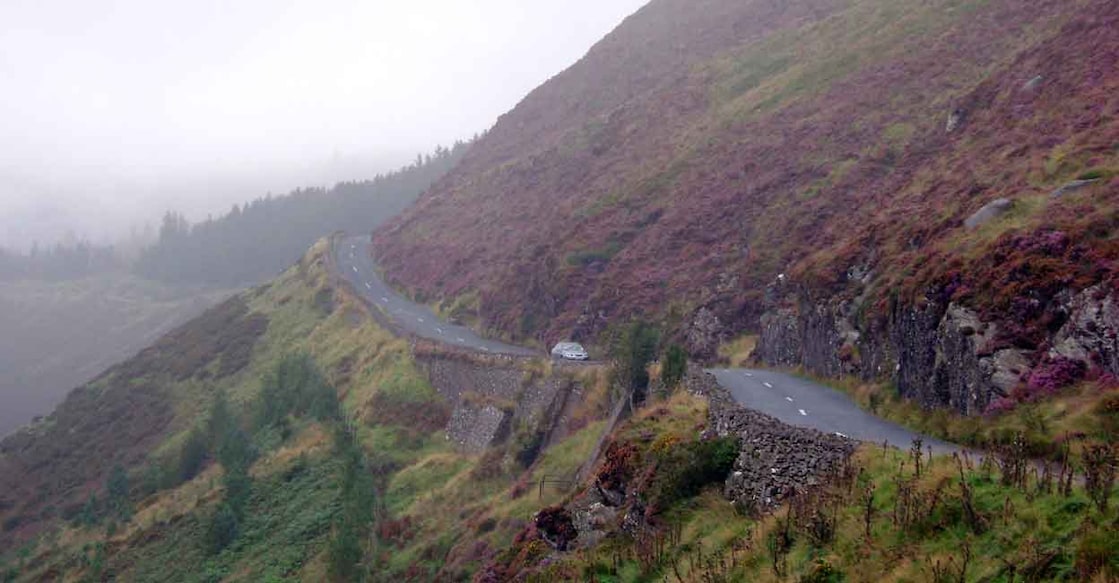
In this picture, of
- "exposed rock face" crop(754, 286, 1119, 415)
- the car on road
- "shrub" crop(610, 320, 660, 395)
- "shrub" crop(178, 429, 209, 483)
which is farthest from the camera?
"shrub" crop(178, 429, 209, 483)

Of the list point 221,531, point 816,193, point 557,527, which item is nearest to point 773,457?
point 557,527

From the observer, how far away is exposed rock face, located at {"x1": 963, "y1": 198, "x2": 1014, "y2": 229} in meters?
18.4

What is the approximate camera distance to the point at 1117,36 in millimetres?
25250

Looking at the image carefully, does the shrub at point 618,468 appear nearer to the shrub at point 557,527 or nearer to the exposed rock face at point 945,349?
the shrub at point 557,527

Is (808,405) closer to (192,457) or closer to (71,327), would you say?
(192,457)

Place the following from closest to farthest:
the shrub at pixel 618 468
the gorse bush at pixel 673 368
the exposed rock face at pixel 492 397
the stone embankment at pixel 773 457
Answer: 1. the stone embankment at pixel 773 457
2. the shrub at pixel 618 468
3. the gorse bush at pixel 673 368
4. the exposed rock face at pixel 492 397

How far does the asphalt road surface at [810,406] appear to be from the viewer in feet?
48.0

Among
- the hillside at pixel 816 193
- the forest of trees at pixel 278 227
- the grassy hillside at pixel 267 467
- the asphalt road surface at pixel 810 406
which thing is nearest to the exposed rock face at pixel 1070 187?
the hillside at pixel 816 193

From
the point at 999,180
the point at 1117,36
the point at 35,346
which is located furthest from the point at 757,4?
the point at 35,346

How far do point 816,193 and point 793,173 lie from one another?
3369 millimetres

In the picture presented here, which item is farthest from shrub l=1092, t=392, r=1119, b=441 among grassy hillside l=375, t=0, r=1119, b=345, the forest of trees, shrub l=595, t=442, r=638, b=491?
the forest of trees

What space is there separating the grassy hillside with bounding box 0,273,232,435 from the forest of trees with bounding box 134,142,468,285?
475cm

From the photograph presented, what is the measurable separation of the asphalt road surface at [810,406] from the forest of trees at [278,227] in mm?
109959

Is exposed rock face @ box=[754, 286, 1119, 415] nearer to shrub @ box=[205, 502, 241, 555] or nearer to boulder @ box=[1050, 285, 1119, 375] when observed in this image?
boulder @ box=[1050, 285, 1119, 375]
